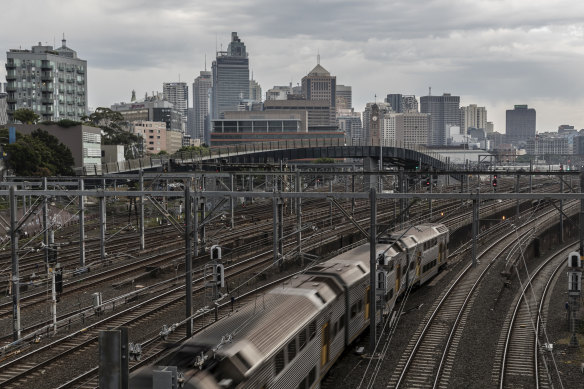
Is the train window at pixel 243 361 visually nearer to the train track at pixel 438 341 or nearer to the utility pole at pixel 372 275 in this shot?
the train track at pixel 438 341

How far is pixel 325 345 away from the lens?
16.5 meters

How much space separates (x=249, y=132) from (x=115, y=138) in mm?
80983

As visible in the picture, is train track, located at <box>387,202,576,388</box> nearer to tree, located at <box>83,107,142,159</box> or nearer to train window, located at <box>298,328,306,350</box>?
train window, located at <box>298,328,306,350</box>

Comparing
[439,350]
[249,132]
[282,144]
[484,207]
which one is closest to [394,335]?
[439,350]

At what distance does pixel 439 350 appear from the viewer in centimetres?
2062

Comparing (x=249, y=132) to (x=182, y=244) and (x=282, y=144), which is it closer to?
(x=282, y=144)

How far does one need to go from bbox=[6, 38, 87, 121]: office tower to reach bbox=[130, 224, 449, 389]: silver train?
111262 mm

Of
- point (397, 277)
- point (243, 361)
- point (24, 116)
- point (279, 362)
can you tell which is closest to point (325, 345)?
point (279, 362)

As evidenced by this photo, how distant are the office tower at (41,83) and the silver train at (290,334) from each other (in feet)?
365

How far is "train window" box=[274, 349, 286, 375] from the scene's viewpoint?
13.1 metres

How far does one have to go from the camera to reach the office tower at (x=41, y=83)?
4678 inches

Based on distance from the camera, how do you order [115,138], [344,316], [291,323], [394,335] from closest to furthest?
[291,323] → [344,316] → [394,335] → [115,138]

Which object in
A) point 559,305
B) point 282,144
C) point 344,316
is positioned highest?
point 282,144

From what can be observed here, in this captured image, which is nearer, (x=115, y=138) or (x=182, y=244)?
(x=182, y=244)
